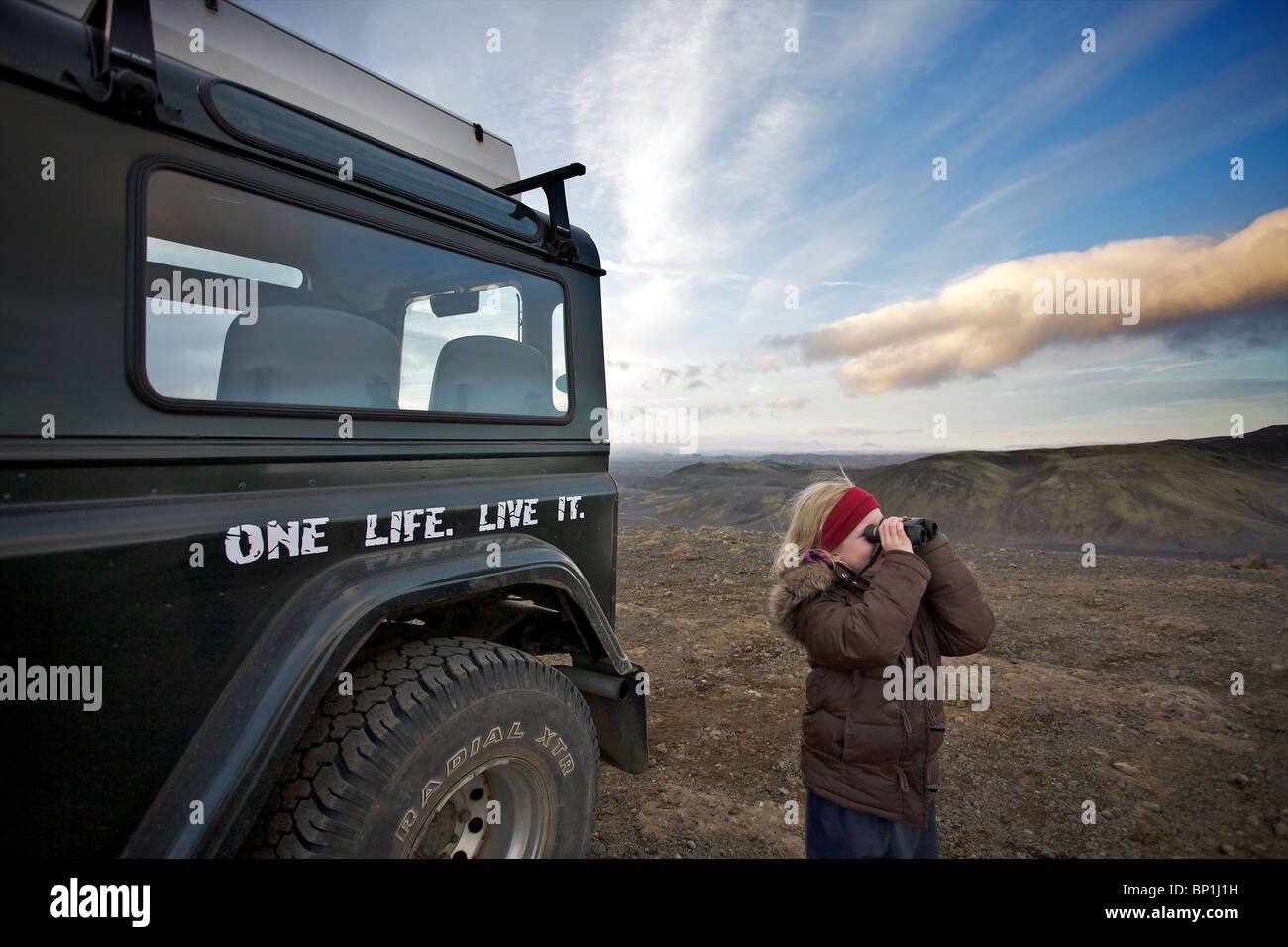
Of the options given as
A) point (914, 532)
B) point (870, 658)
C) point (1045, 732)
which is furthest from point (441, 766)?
point (1045, 732)

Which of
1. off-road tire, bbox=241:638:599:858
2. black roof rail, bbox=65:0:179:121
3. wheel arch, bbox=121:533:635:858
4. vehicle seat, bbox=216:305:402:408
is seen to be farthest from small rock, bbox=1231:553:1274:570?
black roof rail, bbox=65:0:179:121

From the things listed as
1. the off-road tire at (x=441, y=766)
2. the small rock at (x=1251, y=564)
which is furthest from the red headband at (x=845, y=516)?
the small rock at (x=1251, y=564)

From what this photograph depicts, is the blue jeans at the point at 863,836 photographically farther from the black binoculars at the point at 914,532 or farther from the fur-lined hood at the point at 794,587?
the black binoculars at the point at 914,532

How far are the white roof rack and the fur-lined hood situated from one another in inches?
82.1

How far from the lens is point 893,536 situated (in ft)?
6.74

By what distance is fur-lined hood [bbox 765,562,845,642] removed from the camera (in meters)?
2.12

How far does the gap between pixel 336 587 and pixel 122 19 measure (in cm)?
136

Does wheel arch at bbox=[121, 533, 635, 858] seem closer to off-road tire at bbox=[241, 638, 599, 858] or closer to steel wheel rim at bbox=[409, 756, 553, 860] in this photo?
off-road tire at bbox=[241, 638, 599, 858]

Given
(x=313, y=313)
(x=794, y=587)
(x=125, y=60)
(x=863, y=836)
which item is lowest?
(x=863, y=836)

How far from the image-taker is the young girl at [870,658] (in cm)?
191

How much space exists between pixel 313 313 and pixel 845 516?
5.90 feet

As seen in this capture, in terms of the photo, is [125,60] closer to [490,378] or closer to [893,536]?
[490,378]
